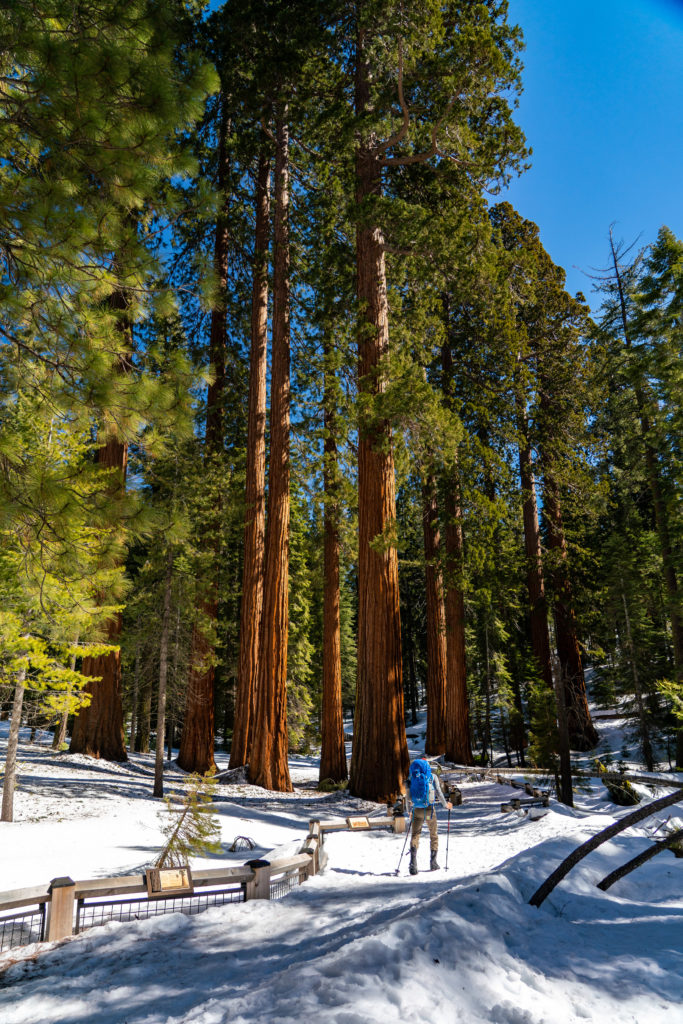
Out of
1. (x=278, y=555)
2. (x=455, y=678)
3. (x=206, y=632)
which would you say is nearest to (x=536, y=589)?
(x=455, y=678)

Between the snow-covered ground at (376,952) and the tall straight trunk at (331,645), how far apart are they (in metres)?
8.94

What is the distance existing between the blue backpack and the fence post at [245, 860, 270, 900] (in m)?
2.59

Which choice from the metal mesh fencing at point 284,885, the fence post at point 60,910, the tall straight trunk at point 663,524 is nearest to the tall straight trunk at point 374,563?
the metal mesh fencing at point 284,885

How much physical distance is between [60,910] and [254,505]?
10993mm

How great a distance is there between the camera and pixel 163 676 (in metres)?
12.7

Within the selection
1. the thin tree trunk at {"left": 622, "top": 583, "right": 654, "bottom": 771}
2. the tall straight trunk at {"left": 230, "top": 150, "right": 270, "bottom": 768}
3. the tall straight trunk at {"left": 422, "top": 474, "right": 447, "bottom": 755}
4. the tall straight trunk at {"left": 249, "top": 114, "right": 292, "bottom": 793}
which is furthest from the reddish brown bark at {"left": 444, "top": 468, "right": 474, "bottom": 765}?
the thin tree trunk at {"left": 622, "top": 583, "right": 654, "bottom": 771}

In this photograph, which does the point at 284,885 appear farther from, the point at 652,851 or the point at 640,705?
the point at 640,705

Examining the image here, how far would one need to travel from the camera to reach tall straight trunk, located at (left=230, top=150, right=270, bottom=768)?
14570mm

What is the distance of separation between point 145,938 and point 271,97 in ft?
51.2

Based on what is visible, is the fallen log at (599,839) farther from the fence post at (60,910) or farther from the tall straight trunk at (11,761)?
the tall straight trunk at (11,761)

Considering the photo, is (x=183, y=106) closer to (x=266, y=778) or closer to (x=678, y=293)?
(x=266, y=778)

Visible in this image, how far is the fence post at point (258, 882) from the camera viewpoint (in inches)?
224

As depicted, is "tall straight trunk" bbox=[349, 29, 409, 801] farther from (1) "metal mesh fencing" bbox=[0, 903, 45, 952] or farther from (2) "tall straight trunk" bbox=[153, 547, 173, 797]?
(1) "metal mesh fencing" bbox=[0, 903, 45, 952]

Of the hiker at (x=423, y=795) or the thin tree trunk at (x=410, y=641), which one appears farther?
the thin tree trunk at (x=410, y=641)
